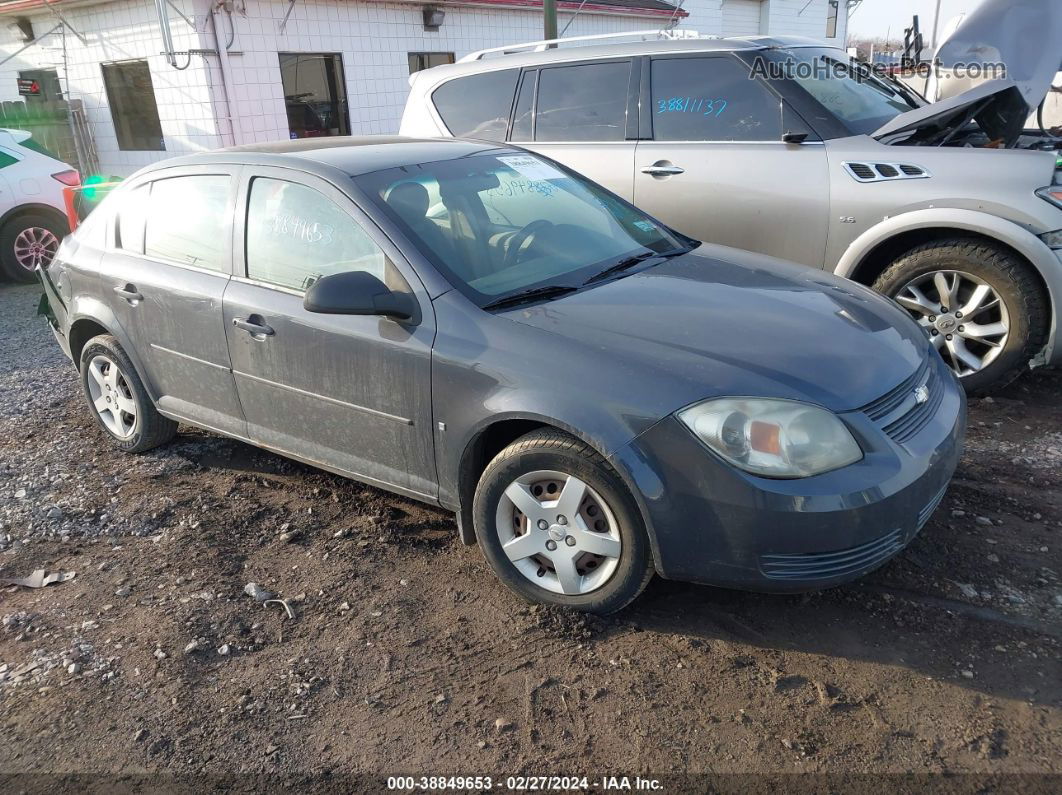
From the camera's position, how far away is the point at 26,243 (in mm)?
9336

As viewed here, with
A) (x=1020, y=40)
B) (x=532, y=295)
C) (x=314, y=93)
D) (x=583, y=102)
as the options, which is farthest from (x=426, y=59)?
(x=532, y=295)

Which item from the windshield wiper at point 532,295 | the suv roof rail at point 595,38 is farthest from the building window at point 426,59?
the windshield wiper at point 532,295

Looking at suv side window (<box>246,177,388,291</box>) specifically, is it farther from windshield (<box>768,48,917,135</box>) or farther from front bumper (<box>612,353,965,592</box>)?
windshield (<box>768,48,917,135</box>)

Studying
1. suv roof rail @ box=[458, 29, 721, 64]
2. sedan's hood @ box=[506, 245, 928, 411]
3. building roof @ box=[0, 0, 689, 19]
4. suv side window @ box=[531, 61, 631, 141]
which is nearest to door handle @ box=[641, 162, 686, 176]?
suv side window @ box=[531, 61, 631, 141]

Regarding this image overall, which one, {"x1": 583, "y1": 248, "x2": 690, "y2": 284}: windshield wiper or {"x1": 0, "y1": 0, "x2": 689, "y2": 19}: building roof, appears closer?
{"x1": 583, "y1": 248, "x2": 690, "y2": 284}: windshield wiper

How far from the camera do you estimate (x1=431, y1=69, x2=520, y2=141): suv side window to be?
19.6 ft

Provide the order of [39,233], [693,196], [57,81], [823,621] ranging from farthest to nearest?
[57,81] → [39,233] → [693,196] → [823,621]

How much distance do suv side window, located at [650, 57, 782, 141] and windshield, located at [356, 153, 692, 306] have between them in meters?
1.48

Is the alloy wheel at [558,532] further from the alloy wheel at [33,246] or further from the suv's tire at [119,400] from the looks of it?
the alloy wheel at [33,246]

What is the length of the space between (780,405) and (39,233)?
31.4 ft

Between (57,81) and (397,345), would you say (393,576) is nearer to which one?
(397,345)

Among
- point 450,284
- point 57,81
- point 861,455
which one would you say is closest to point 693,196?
point 450,284

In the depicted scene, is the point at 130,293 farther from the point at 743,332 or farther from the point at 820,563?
the point at 820,563

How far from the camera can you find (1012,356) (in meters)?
4.41
